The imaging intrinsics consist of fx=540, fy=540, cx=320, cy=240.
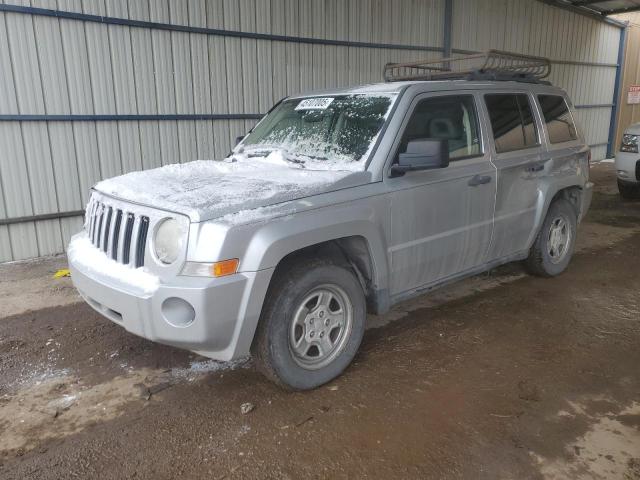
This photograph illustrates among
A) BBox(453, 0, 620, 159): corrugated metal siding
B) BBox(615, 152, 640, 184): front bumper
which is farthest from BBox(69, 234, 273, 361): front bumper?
BBox(453, 0, 620, 159): corrugated metal siding

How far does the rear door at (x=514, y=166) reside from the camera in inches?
174

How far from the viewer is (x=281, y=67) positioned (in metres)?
8.57

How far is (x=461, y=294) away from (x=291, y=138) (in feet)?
7.46

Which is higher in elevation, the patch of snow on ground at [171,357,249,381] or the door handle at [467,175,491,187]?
the door handle at [467,175,491,187]

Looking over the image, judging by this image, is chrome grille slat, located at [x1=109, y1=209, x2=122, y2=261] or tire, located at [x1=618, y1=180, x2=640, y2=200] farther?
tire, located at [x1=618, y1=180, x2=640, y2=200]

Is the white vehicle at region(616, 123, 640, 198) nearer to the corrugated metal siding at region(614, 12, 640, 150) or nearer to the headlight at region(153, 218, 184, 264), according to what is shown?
the headlight at region(153, 218, 184, 264)

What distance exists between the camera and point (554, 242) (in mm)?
5422

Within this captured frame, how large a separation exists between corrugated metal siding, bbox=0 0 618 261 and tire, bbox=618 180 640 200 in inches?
194

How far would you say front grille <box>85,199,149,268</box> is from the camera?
3.03m

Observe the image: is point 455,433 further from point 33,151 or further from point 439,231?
point 33,151

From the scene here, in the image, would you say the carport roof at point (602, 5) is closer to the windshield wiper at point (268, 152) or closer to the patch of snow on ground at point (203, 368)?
the windshield wiper at point (268, 152)

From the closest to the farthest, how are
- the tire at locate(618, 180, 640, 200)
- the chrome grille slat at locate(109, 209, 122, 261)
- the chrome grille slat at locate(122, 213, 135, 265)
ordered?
the chrome grille slat at locate(122, 213, 135, 265), the chrome grille slat at locate(109, 209, 122, 261), the tire at locate(618, 180, 640, 200)

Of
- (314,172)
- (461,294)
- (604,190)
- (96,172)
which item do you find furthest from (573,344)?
(604,190)

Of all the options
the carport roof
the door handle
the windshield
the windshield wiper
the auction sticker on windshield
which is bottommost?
the door handle
